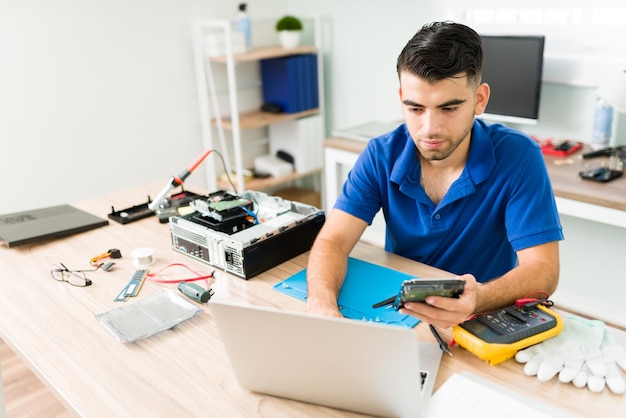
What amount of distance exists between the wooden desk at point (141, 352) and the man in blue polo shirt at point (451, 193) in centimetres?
10

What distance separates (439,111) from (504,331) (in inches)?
21.3

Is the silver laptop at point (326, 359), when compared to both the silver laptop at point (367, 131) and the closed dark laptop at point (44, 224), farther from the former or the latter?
the silver laptop at point (367, 131)

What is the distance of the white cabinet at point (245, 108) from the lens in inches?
125

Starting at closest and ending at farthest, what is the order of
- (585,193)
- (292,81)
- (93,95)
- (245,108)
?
1. (585,193)
2. (93,95)
3. (292,81)
4. (245,108)

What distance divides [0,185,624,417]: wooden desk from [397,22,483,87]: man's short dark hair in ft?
1.61

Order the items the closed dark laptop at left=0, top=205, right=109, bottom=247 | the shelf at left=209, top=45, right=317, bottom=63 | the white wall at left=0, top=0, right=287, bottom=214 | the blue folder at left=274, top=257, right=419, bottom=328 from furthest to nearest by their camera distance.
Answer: the shelf at left=209, top=45, right=317, bottom=63 → the white wall at left=0, top=0, right=287, bottom=214 → the closed dark laptop at left=0, top=205, right=109, bottom=247 → the blue folder at left=274, top=257, right=419, bottom=328

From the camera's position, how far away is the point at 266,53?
3180 mm

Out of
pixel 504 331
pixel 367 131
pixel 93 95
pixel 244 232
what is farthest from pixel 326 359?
pixel 93 95

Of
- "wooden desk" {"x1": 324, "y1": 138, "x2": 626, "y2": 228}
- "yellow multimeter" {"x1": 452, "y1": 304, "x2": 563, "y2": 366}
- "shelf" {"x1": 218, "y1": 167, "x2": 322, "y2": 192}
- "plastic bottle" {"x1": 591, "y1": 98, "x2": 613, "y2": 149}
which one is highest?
"plastic bottle" {"x1": 591, "y1": 98, "x2": 613, "y2": 149}

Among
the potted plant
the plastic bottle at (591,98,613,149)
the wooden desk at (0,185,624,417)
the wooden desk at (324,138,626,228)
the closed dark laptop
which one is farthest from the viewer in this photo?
the potted plant

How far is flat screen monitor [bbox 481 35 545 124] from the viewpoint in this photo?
2432mm

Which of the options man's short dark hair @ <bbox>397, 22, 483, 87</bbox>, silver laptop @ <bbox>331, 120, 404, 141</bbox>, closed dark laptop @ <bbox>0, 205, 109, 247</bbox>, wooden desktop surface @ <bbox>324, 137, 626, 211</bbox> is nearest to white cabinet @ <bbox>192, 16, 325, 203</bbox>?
silver laptop @ <bbox>331, 120, 404, 141</bbox>

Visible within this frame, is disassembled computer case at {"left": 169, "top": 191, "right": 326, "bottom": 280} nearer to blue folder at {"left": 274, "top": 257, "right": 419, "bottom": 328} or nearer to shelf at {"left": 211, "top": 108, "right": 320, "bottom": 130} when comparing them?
blue folder at {"left": 274, "top": 257, "right": 419, "bottom": 328}

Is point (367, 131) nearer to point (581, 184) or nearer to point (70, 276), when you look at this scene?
point (581, 184)
